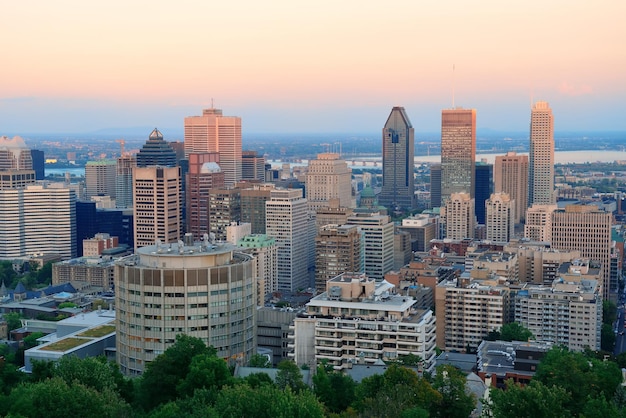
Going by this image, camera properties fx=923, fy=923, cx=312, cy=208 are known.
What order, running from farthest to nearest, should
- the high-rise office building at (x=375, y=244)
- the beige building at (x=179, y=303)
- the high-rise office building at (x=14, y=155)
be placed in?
the high-rise office building at (x=14, y=155)
the high-rise office building at (x=375, y=244)
the beige building at (x=179, y=303)

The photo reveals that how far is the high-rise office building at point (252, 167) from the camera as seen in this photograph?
115238 mm

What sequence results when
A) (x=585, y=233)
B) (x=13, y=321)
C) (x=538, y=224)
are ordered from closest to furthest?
1. (x=13, y=321)
2. (x=585, y=233)
3. (x=538, y=224)

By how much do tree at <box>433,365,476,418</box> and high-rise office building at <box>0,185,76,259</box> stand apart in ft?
183

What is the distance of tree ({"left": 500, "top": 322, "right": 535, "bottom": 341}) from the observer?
39781 mm

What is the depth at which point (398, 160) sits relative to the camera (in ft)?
415

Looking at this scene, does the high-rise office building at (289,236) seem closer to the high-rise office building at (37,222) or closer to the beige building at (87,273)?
the beige building at (87,273)

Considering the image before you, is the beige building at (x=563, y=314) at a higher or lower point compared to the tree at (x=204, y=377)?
lower

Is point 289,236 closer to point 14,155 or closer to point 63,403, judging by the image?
point 63,403

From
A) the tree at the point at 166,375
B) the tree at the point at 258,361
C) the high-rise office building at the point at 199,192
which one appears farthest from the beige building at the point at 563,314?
the high-rise office building at the point at 199,192

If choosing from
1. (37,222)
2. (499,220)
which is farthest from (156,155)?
(499,220)

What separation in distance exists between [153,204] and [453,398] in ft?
156

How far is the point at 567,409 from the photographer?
22.7 metres

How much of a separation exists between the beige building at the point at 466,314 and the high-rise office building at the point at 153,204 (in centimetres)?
2911

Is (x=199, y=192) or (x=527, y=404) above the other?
(x=199, y=192)
